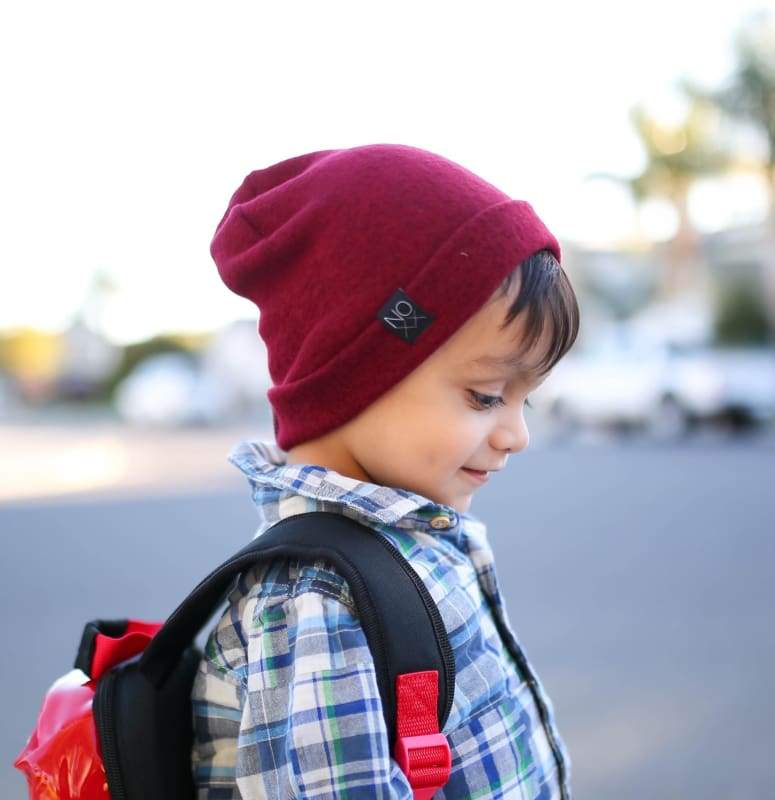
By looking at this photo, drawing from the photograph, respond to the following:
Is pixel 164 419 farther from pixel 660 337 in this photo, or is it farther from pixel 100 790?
pixel 100 790

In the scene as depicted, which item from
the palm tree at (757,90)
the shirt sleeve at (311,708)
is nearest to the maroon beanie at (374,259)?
the shirt sleeve at (311,708)

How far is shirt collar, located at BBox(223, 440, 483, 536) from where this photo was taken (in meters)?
→ 1.35

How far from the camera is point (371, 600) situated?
1191mm

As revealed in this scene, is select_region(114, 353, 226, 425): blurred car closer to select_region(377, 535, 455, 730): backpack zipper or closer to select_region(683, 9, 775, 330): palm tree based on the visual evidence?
select_region(683, 9, 775, 330): palm tree

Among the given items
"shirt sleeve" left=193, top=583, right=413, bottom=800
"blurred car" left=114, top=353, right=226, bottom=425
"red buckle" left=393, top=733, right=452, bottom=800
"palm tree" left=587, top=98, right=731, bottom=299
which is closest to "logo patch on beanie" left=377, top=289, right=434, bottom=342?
"shirt sleeve" left=193, top=583, right=413, bottom=800

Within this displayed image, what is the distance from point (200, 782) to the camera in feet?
4.55

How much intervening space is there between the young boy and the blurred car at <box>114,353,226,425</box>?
19.1m

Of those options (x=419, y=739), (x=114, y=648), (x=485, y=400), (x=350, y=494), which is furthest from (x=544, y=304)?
(x=114, y=648)

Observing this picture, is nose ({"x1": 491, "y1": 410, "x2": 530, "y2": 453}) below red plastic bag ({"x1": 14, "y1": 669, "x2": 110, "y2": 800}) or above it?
above

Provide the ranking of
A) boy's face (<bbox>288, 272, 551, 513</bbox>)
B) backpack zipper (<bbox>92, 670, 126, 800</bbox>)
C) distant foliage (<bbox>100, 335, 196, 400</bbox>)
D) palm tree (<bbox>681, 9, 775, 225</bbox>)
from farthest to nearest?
distant foliage (<bbox>100, 335, 196, 400</bbox>)
palm tree (<bbox>681, 9, 775, 225</bbox>)
boy's face (<bbox>288, 272, 551, 513</bbox>)
backpack zipper (<bbox>92, 670, 126, 800</bbox>)

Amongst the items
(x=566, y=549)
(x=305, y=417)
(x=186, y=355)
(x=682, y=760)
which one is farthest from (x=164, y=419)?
(x=305, y=417)

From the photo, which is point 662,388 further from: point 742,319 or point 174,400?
point 742,319

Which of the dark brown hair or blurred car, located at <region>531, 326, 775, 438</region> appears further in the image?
blurred car, located at <region>531, 326, 775, 438</region>

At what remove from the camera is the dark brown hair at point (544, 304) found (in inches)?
54.1
